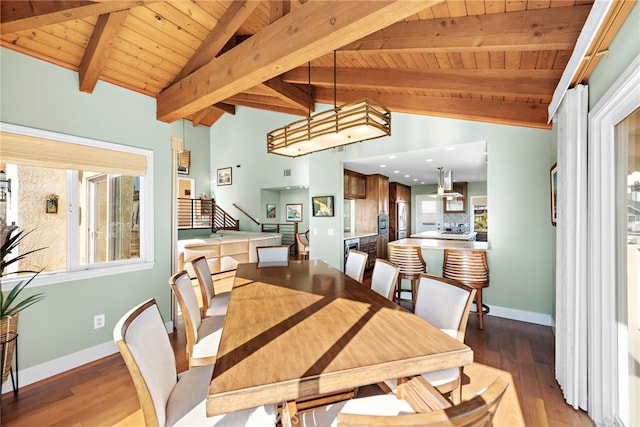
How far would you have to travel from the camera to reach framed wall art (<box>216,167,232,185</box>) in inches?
402

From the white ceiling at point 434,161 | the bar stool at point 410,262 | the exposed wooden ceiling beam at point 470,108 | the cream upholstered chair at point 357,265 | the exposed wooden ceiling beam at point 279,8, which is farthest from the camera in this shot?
the white ceiling at point 434,161

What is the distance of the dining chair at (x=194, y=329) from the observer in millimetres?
1683

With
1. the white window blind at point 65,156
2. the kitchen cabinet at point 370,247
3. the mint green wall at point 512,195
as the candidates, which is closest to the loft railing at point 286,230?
the kitchen cabinet at point 370,247

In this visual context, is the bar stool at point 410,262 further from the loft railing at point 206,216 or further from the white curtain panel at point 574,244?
the loft railing at point 206,216

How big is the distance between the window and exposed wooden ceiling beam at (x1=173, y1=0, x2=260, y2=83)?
3.42ft

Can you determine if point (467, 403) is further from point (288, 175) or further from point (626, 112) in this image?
point (288, 175)

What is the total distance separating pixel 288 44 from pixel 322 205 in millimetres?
3271

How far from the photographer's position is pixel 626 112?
1529mm

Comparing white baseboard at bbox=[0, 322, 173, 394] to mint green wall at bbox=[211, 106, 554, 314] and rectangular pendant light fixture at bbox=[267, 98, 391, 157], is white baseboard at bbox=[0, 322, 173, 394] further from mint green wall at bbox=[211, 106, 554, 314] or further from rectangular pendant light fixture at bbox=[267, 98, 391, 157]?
mint green wall at bbox=[211, 106, 554, 314]

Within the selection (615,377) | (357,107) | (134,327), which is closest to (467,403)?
(134,327)

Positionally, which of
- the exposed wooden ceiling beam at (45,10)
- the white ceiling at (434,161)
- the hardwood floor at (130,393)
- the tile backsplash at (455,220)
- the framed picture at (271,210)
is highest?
the exposed wooden ceiling beam at (45,10)

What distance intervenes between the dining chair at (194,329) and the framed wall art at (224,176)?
341 inches

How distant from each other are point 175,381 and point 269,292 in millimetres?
775

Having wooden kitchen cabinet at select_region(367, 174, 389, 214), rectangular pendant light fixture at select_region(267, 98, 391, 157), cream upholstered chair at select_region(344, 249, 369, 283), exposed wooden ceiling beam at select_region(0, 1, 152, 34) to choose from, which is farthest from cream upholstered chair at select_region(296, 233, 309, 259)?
exposed wooden ceiling beam at select_region(0, 1, 152, 34)
